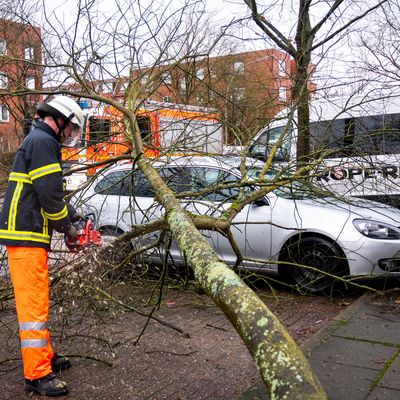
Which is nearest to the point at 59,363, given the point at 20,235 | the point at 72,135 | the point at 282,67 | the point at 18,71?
the point at 20,235

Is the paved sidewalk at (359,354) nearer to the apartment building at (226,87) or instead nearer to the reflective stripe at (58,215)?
the reflective stripe at (58,215)

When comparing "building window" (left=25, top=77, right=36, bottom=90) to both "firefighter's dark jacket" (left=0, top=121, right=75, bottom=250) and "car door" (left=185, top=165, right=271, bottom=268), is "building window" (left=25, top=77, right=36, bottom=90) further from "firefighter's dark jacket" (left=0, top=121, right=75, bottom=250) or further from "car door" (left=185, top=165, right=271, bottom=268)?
"firefighter's dark jacket" (left=0, top=121, right=75, bottom=250)

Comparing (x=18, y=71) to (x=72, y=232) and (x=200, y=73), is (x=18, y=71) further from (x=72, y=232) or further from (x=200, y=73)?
(x=72, y=232)

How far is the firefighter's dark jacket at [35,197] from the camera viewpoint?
3.55m

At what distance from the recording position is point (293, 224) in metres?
6.11

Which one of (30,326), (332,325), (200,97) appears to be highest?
(200,97)

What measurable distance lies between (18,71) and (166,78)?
5.47 feet

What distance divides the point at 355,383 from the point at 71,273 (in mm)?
2175

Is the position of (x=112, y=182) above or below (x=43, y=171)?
below

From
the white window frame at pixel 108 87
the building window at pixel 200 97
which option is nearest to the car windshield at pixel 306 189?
the building window at pixel 200 97

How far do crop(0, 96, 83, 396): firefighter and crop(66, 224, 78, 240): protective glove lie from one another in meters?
0.09

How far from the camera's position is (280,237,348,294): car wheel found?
5.89 metres

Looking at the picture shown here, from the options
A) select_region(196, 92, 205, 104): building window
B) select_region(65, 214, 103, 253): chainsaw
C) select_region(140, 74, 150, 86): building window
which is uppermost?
select_region(140, 74, 150, 86): building window

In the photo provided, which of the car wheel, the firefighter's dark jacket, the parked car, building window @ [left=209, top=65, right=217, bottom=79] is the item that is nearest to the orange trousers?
the firefighter's dark jacket
